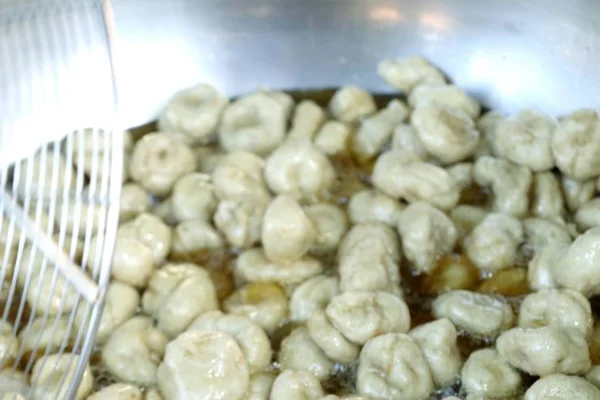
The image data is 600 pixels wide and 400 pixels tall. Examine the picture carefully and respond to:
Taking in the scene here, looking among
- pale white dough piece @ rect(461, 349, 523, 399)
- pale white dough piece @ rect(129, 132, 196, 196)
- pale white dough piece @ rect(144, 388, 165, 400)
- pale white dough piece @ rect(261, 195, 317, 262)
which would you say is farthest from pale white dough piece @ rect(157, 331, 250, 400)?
pale white dough piece @ rect(129, 132, 196, 196)

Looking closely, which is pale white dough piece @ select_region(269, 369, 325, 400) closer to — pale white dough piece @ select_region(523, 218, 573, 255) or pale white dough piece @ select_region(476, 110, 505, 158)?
pale white dough piece @ select_region(523, 218, 573, 255)

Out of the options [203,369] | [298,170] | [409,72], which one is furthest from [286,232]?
[409,72]

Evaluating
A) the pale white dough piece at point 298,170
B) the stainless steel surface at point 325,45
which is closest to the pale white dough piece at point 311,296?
the pale white dough piece at point 298,170

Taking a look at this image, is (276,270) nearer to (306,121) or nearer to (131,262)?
(131,262)

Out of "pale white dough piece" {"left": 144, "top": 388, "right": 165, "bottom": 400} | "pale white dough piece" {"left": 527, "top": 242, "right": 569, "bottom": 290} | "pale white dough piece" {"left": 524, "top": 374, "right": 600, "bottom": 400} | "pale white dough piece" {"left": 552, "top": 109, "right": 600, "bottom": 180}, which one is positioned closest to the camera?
"pale white dough piece" {"left": 524, "top": 374, "right": 600, "bottom": 400}

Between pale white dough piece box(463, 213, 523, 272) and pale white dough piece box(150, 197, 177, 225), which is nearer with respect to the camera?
pale white dough piece box(463, 213, 523, 272)
